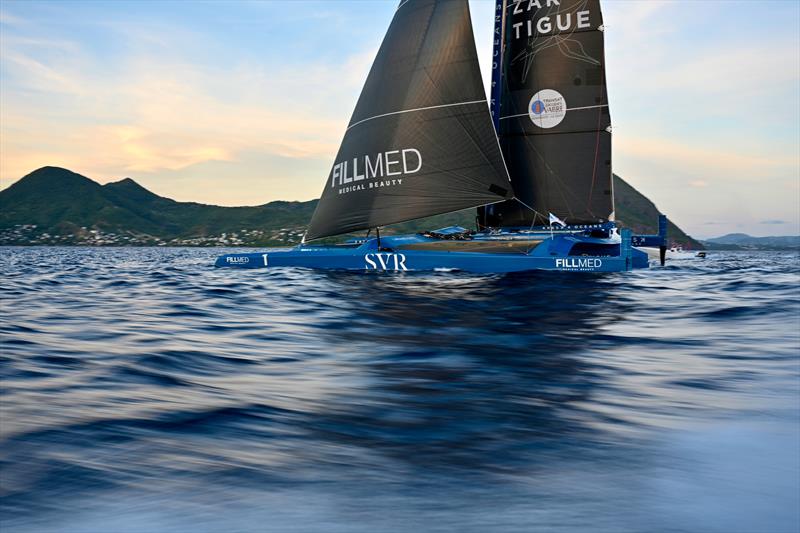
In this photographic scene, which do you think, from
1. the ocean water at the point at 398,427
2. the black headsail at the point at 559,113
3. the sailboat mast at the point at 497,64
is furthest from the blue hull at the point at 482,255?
the ocean water at the point at 398,427

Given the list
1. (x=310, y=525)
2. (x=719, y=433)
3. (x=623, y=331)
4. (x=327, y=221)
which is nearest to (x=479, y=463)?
(x=310, y=525)

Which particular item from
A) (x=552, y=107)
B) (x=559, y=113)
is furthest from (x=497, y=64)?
(x=559, y=113)

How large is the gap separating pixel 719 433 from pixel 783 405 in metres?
1.32

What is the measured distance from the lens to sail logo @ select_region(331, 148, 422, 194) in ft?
71.2

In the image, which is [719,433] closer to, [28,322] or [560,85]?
[28,322]

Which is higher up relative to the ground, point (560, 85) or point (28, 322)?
point (560, 85)

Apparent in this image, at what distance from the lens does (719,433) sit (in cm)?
450

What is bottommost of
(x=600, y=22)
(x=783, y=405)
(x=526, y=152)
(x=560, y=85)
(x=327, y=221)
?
(x=783, y=405)

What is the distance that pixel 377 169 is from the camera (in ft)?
72.7

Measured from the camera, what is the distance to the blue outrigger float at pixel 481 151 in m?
21.6

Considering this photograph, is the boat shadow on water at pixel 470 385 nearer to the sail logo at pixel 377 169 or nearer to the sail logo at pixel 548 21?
the sail logo at pixel 377 169

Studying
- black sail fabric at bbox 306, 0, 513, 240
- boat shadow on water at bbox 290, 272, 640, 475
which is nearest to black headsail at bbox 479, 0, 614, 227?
black sail fabric at bbox 306, 0, 513, 240

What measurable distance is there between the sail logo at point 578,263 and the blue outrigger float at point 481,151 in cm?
3

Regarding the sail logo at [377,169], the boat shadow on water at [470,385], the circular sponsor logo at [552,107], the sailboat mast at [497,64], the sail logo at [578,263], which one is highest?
the sailboat mast at [497,64]
